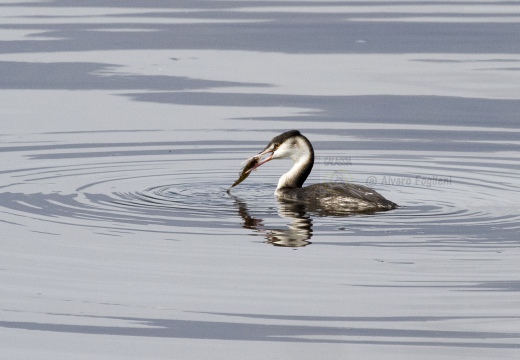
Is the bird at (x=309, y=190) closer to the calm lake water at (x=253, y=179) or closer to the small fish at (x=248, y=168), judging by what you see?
the small fish at (x=248, y=168)

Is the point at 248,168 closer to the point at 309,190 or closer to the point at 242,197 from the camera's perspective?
the point at 242,197

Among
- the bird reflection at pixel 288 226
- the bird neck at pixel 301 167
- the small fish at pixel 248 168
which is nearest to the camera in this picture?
the bird reflection at pixel 288 226

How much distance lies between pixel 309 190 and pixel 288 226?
59.1 inches

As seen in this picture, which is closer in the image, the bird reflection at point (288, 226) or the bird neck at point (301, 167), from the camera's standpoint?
the bird reflection at point (288, 226)

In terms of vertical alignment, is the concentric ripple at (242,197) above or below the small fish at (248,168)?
below

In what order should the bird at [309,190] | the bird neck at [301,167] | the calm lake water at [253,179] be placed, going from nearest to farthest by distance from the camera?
the calm lake water at [253,179] < the bird at [309,190] < the bird neck at [301,167]

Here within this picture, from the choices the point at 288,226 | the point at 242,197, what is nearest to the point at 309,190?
the point at 242,197

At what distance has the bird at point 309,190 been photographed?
11852 mm

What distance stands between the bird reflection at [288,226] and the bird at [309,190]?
0.19 metres

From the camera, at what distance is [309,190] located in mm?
12648

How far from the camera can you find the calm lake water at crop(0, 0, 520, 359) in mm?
8258

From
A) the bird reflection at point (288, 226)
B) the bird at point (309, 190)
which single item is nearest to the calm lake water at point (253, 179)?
the bird reflection at point (288, 226)

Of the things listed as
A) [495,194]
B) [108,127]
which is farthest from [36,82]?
[495,194]

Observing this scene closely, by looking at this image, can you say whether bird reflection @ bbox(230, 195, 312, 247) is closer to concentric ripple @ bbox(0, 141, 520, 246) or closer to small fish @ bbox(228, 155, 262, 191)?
concentric ripple @ bbox(0, 141, 520, 246)
